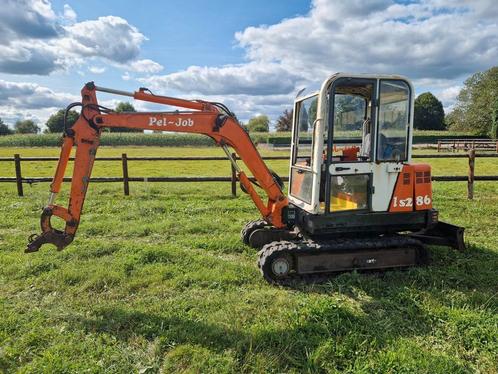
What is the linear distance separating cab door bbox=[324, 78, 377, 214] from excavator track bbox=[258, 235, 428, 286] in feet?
1.67

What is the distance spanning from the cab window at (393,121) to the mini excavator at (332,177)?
0.05 ft

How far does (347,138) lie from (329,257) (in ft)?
6.29

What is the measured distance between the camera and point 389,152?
5324 mm

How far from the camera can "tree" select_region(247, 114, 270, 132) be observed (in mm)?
82875

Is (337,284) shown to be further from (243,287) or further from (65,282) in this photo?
(65,282)

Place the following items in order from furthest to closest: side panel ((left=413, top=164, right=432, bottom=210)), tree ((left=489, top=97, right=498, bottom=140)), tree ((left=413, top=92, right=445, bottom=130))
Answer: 1. tree ((left=413, top=92, right=445, bottom=130))
2. tree ((left=489, top=97, right=498, bottom=140))
3. side panel ((left=413, top=164, right=432, bottom=210))

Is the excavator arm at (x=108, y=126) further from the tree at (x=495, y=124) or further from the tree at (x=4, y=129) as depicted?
the tree at (x=4, y=129)

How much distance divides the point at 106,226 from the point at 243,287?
158 inches

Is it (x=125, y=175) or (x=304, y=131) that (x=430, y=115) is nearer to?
(x=125, y=175)

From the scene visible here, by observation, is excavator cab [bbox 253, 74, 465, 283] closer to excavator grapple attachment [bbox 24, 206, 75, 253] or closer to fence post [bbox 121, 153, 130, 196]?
excavator grapple attachment [bbox 24, 206, 75, 253]

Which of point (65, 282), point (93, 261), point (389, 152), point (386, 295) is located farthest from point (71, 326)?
point (389, 152)

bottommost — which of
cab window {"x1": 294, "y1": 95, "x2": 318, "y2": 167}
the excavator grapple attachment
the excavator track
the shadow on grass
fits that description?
the shadow on grass

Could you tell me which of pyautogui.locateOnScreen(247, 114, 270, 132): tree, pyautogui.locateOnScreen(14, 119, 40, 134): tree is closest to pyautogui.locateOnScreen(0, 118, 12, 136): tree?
pyautogui.locateOnScreen(14, 119, 40, 134): tree

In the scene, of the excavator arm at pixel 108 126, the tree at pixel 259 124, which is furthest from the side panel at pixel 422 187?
the tree at pixel 259 124
